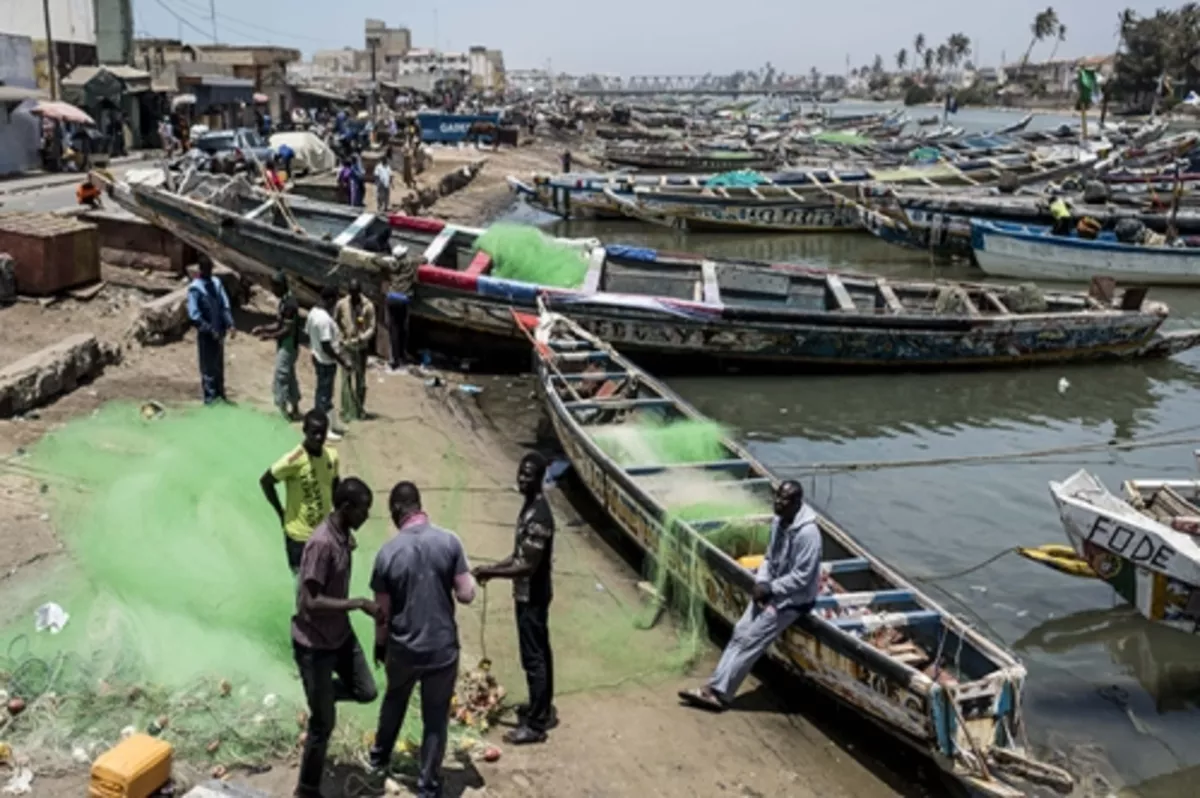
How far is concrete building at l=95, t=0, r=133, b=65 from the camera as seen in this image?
3759 centimetres

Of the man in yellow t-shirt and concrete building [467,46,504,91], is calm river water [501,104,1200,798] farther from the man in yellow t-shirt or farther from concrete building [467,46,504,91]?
concrete building [467,46,504,91]

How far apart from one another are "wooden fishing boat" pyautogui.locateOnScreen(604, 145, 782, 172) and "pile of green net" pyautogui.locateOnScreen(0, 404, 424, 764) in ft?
136

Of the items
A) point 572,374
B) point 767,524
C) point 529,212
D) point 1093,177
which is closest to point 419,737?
point 767,524

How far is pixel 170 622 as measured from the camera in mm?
5941

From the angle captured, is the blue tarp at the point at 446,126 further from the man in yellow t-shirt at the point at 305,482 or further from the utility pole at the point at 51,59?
the man in yellow t-shirt at the point at 305,482

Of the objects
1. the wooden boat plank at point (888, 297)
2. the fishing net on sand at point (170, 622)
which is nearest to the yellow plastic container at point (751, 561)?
the fishing net on sand at point (170, 622)

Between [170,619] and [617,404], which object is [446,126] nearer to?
[617,404]

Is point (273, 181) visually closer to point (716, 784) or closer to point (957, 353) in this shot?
point (957, 353)

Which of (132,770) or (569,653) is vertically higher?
(132,770)

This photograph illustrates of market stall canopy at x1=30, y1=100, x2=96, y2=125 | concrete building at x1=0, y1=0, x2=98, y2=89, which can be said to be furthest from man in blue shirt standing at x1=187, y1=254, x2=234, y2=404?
concrete building at x1=0, y1=0, x2=98, y2=89

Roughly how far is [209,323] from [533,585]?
234 inches

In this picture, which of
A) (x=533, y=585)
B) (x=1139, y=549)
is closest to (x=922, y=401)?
(x=1139, y=549)

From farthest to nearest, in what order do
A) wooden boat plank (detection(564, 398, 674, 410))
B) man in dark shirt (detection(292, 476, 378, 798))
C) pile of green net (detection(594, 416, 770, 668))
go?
wooden boat plank (detection(564, 398, 674, 410)) → pile of green net (detection(594, 416, 770, 668)) → man in dark shirt (detection(292, 476, 378, 798))

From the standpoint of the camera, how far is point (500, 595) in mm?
7977
